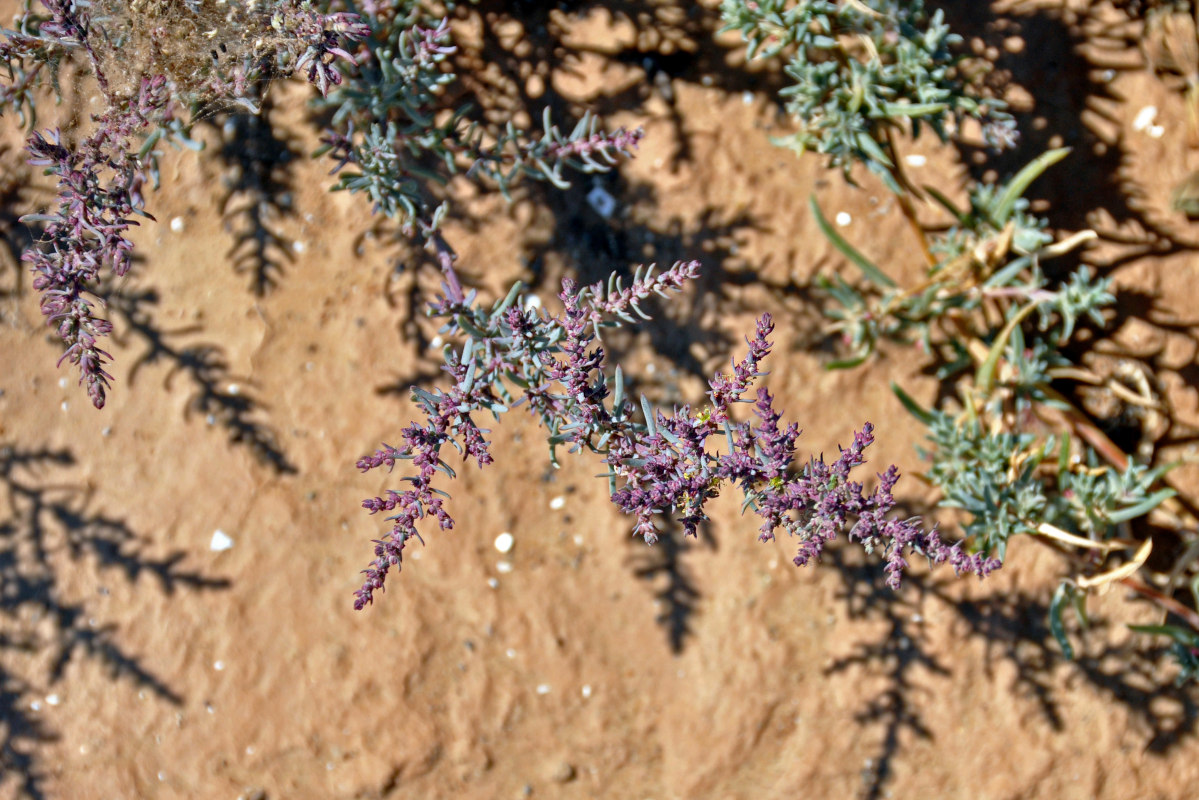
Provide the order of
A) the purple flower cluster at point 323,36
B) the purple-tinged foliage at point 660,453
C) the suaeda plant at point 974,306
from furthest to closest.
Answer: the suaeda plant at point 974,306
the purple flower cluster at point 323,36
the purple-tinged foliage at point 660,453

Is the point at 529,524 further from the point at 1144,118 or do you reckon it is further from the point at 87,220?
the point at 1144,118

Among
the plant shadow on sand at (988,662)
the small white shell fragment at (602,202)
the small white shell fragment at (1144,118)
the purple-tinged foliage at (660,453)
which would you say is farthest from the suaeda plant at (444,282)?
the small white shell fragment at (1144,118)

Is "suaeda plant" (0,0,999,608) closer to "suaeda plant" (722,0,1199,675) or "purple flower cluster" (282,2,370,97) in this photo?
"purple flower cluster" (282,2,370,97)

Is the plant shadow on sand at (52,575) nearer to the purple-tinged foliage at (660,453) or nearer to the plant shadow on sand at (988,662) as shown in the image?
the purple-tinged foliage at (660,453)

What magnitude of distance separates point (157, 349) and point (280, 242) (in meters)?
0.57

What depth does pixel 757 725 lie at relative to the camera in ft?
9.76

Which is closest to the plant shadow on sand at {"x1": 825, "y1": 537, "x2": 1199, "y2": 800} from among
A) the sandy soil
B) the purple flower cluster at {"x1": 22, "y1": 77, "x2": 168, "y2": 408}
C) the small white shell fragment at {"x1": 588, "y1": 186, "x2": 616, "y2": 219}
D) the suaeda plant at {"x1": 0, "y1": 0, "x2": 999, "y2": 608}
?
the sandy soil

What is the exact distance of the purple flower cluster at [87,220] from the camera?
1.85 meters

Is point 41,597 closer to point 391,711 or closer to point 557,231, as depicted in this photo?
point 391,711

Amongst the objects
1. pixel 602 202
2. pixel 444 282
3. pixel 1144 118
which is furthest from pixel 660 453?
pixel 1144 118

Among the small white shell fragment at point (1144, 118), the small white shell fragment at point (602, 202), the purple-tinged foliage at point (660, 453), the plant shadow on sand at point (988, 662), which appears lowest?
the plant shadow on sand at point (988, 662)

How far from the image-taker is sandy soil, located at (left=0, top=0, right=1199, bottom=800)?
9.64 feet

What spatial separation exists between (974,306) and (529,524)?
1.64 metres

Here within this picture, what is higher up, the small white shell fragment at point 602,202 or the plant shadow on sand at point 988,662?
the small white shell fragment at point 602,202
